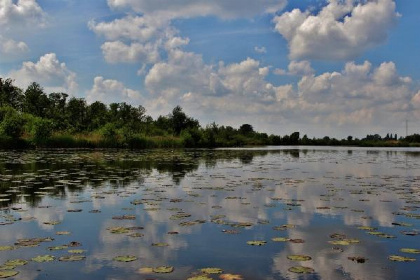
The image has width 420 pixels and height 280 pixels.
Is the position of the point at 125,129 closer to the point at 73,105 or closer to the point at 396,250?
the point at 73,105

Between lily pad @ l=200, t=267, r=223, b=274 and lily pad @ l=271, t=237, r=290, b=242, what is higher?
lily pad @ l=271, t=237, r=290, b=242

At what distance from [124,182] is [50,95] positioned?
77.6 metres

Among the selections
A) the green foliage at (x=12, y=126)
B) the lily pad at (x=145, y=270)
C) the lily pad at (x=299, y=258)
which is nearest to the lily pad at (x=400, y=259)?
the lily pad at (x=299, y=258)

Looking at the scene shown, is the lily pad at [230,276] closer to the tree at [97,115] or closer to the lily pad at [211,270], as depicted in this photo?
the lily pad at [211,270]

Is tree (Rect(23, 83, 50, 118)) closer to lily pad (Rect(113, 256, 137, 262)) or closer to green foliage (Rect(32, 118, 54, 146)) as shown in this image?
green foliage (Rect(32, 118, 54, 146))

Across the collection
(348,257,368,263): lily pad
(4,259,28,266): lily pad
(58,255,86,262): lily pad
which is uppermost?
(4,259,28,266): lily pad

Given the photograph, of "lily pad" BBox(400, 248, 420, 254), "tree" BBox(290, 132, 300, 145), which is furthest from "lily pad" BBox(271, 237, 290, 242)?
"tree" BBox(290, 132, 300, 145)

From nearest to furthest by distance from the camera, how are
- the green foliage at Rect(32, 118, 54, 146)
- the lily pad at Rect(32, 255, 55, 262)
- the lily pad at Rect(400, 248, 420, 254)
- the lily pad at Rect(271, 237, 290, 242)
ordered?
the lily pad at Rect(32, 255, 55, 262) < the lily pad at Rect(400, 248, 420, 254) < the lily pad at Rect(271, 237, 290, 242) < the green foliage at Rect(32, 118, 54, 146)

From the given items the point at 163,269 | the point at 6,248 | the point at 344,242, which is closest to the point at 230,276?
the point at 163,269

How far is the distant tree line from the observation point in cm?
5047

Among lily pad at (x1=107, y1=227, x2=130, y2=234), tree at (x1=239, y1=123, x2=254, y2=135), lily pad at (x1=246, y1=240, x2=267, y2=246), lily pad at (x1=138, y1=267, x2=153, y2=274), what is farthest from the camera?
tree at (x1=239, y1=123, x2=254, y2=135)

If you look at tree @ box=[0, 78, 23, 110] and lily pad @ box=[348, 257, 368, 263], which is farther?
tree @ box=[0, 78, 23, 110]

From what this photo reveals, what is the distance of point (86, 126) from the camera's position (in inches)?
3219

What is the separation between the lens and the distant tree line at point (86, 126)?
166ft
